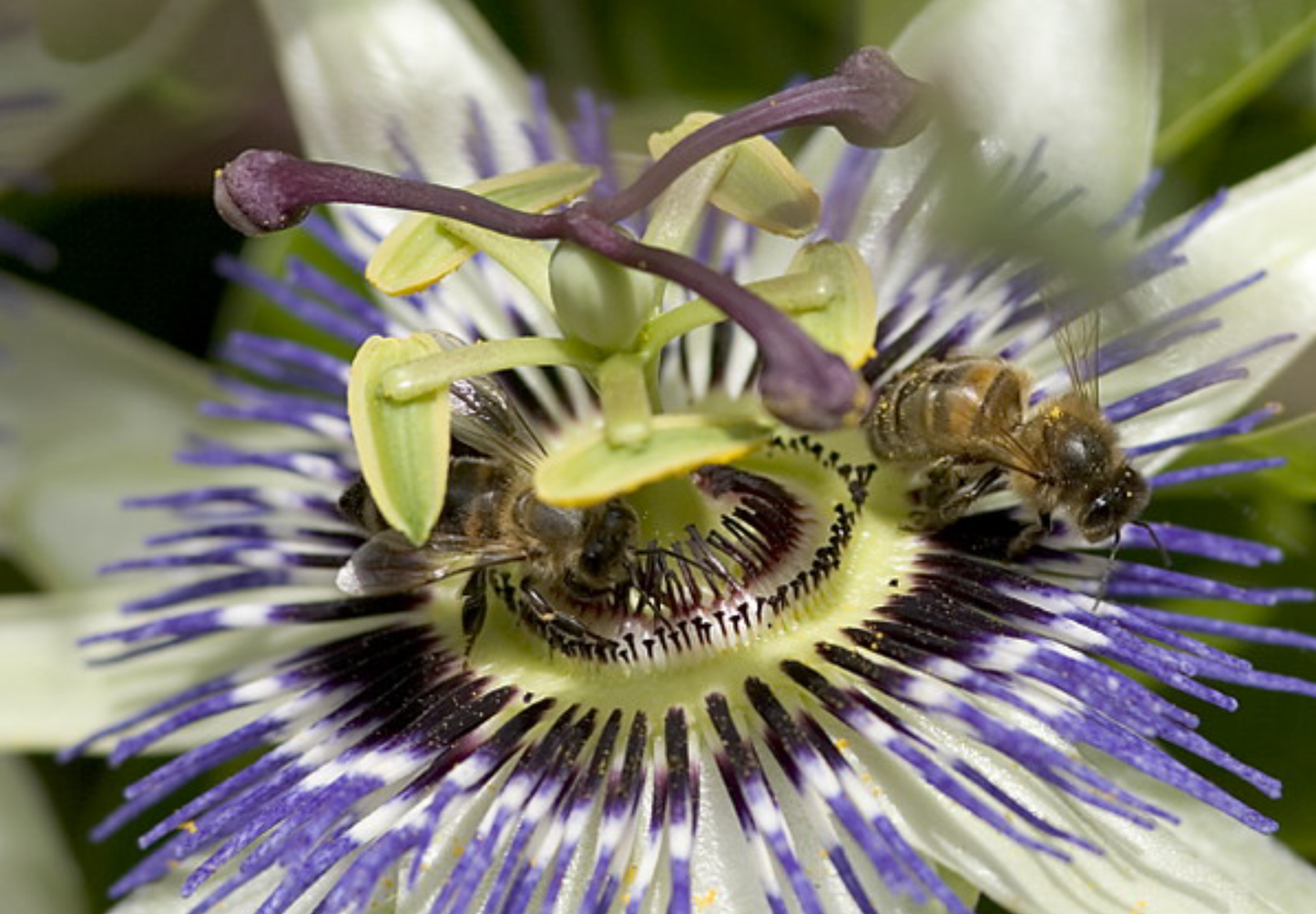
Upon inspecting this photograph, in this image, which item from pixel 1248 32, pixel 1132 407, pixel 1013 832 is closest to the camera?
pixel 1013 832

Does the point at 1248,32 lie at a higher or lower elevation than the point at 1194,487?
higher

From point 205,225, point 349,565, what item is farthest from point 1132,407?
point 205,225

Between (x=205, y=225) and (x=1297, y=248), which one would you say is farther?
(x=205, y=225)

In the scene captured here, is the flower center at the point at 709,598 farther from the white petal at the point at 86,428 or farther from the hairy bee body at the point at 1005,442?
the white petal at the point at 86,428

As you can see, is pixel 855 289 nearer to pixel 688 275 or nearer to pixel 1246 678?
pixel 688 275

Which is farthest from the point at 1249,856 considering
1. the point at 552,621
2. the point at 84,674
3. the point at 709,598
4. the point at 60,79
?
the point at 60,79

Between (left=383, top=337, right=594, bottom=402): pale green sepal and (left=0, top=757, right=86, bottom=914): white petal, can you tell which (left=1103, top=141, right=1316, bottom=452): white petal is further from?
(left=0, top=757, right=86, bottom=914): white petal

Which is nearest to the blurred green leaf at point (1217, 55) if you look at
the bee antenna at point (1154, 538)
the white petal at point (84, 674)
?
the bee antenna at point (1154, 538)
